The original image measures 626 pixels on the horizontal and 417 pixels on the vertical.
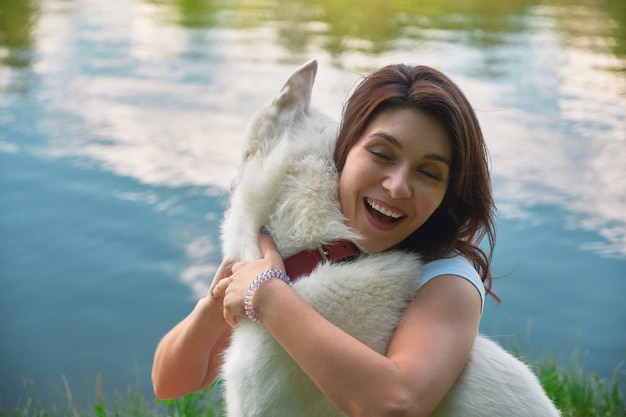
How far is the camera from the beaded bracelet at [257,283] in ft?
4.01

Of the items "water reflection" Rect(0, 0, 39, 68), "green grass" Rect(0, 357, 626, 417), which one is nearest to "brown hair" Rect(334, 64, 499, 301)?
"green grass" Rect(0, 357, 626, 417)

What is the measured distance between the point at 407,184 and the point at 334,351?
0.35 meters

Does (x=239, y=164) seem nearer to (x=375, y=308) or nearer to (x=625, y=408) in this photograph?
(x=375, y=308)

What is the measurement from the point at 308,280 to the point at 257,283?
11cm

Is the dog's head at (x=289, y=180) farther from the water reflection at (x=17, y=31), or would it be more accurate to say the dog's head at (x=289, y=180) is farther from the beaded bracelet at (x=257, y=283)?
the water reflection at (x=17, y=31)

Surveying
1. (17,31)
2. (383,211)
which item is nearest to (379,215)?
(383,211)

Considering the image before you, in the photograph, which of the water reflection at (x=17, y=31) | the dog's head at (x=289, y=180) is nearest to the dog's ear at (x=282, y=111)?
the dog's head at (x=289, y=180)

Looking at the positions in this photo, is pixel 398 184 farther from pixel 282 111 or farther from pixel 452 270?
pixel 282 111

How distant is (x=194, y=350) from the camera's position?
1576mm

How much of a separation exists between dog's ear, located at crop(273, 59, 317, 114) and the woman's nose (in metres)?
0.26

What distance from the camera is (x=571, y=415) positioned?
259 centimetres

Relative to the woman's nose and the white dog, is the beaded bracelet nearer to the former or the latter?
the white dog

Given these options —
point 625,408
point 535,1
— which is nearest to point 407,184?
point 625,408

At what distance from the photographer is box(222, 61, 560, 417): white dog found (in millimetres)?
1241
